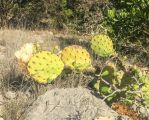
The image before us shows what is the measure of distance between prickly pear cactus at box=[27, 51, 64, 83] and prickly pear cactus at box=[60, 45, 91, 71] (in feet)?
0.80

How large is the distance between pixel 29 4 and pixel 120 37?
2.73 meters

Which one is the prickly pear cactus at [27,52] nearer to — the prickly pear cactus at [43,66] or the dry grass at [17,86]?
the dry grass at [17,86]

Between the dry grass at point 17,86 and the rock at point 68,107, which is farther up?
the rock at point 68,107

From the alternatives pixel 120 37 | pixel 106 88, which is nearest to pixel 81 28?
pixel 120 37

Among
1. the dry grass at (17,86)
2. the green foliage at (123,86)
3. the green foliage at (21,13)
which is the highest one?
the green foliage at (123,86)

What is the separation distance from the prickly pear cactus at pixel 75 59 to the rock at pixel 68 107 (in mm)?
366

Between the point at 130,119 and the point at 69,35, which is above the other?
the point at 130,119

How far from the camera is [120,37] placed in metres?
6.94

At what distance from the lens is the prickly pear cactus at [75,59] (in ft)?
13.4

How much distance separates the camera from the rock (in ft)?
11.4

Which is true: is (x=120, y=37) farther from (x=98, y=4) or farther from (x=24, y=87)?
(x=24, y=87)

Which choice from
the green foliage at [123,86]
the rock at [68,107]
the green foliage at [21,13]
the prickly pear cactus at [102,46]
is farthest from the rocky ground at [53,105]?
the green foliage at [21,13]

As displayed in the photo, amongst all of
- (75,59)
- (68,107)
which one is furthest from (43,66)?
(68,107)

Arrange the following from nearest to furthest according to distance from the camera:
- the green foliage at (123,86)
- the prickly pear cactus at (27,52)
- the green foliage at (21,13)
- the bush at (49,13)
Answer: the green foliage at (123,86)
the prickly pear cactus at (27,52)
the bush at (49,13)
the green foliage at (21,13)
